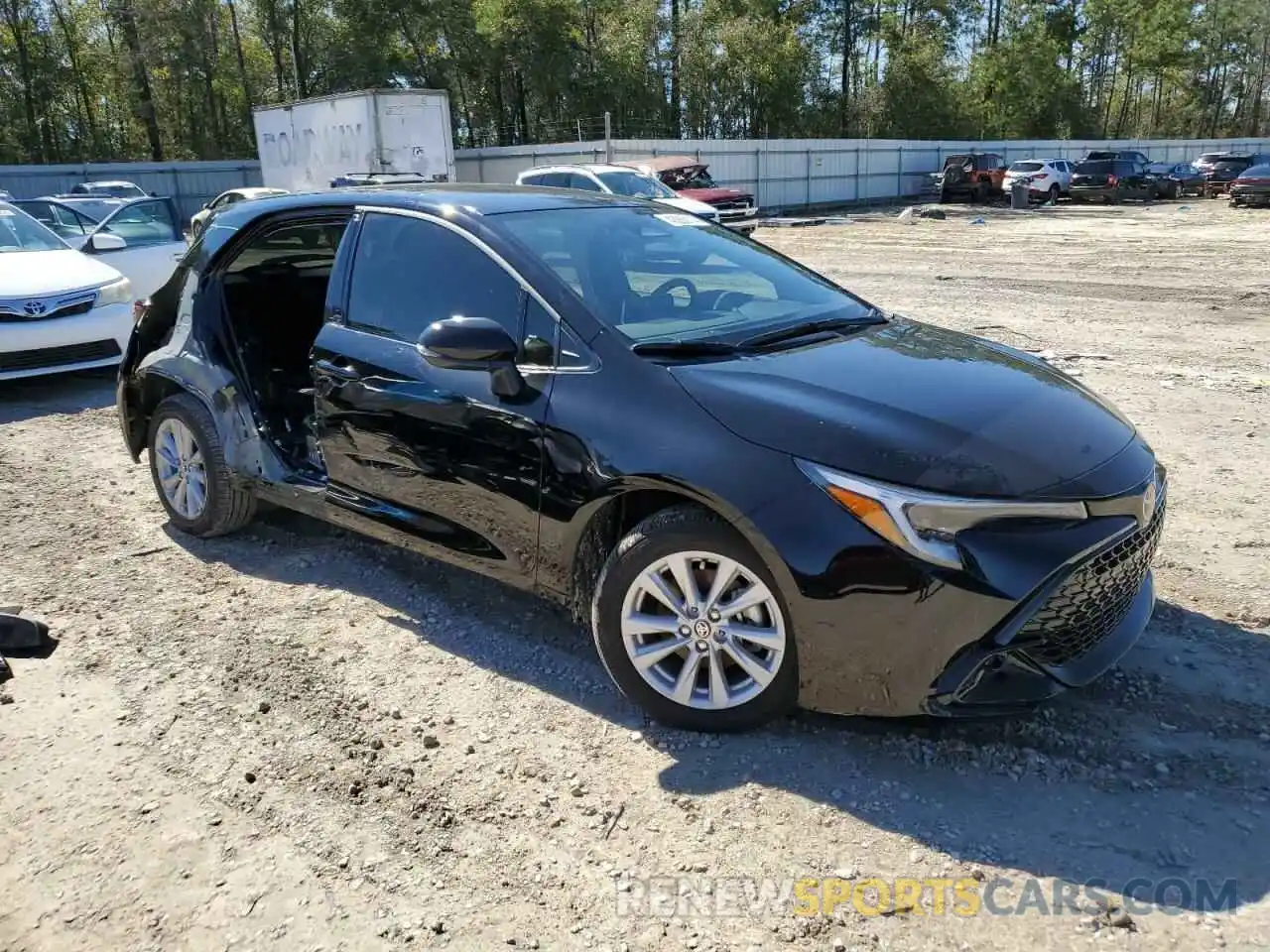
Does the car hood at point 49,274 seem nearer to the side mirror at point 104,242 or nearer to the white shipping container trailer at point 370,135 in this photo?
the side mirror at point 104,242

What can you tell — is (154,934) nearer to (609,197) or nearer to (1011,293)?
(609,197)

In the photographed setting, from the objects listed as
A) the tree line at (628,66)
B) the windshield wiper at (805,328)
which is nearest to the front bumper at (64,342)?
the windshield wiper at (805,328)

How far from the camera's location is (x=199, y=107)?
46.2 m

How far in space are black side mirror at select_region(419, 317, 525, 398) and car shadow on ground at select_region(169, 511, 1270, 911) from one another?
1.07 meters

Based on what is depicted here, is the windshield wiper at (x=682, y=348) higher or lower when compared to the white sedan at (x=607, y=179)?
lower

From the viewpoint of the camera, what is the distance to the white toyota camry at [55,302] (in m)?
8.04

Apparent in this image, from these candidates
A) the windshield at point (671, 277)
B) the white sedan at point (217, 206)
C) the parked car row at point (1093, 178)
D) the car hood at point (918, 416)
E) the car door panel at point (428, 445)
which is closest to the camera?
the car hood at point (918, 416)

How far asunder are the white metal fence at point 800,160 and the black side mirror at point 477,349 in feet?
96.3

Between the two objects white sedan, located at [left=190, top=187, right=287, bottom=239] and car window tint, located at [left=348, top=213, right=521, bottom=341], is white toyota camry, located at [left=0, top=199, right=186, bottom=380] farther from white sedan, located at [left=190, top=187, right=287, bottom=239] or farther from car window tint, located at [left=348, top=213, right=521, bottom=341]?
car window tint, located at [left=348, top=213, right=521, bottom=341]

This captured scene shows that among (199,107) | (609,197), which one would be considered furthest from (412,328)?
(199,107)

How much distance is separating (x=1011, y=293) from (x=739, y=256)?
32.7ft

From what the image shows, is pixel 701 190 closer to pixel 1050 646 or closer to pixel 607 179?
pixel 607 179

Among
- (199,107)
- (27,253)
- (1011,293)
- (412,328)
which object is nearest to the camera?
(412,328)

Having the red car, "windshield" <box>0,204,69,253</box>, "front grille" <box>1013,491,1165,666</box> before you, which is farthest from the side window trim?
the red car
